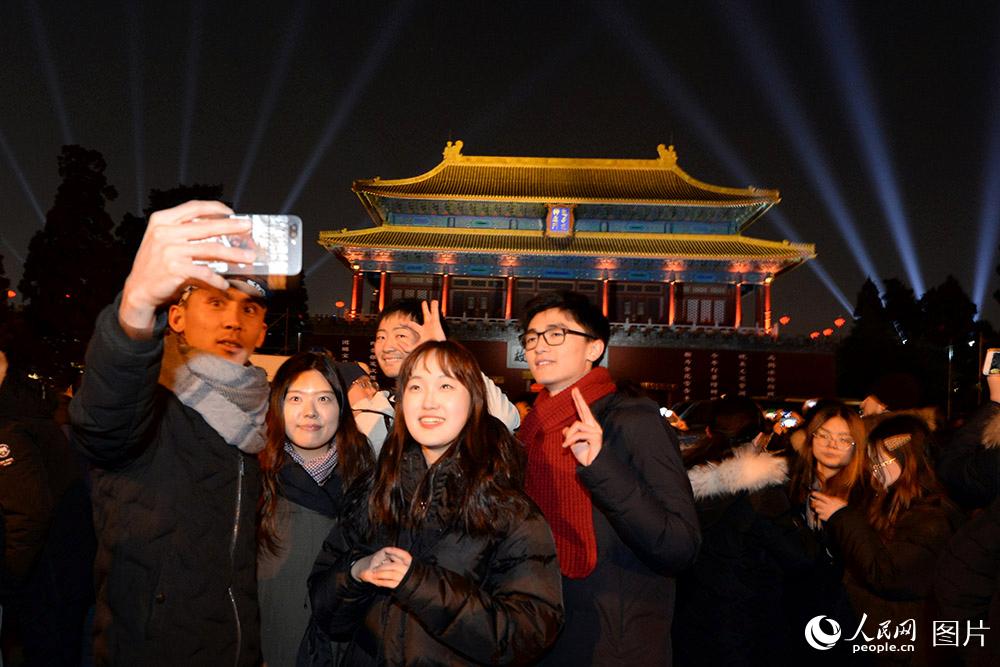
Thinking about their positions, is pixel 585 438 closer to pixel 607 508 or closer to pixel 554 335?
pixel 607 508

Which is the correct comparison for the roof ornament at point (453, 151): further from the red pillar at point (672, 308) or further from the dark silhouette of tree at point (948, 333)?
the dark silhouette of tree at point (948, 333)

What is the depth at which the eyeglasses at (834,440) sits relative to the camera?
348 centimetres

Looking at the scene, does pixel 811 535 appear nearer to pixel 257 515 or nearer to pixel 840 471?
pixel 840 471

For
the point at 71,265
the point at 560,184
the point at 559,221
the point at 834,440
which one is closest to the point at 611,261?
the point at 559,221

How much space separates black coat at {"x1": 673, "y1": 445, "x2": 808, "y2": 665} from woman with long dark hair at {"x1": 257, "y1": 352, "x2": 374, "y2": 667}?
145 centimetres

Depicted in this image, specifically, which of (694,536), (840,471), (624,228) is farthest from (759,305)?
(694,536)

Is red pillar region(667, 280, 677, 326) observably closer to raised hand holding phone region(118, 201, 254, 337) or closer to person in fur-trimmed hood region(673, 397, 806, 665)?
person in fur-trimmed hood region(673, 397, 806, 665)

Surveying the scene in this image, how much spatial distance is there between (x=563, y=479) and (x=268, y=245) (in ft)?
4.23

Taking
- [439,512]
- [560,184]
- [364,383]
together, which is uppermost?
[560,184]

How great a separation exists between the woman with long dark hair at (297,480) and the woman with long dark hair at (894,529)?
1939 millimetres

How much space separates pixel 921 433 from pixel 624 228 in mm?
21850

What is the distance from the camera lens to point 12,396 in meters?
3.29

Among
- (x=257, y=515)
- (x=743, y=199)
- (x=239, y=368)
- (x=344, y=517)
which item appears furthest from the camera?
(x=743, y=199)

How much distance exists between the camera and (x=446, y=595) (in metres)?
1.67
